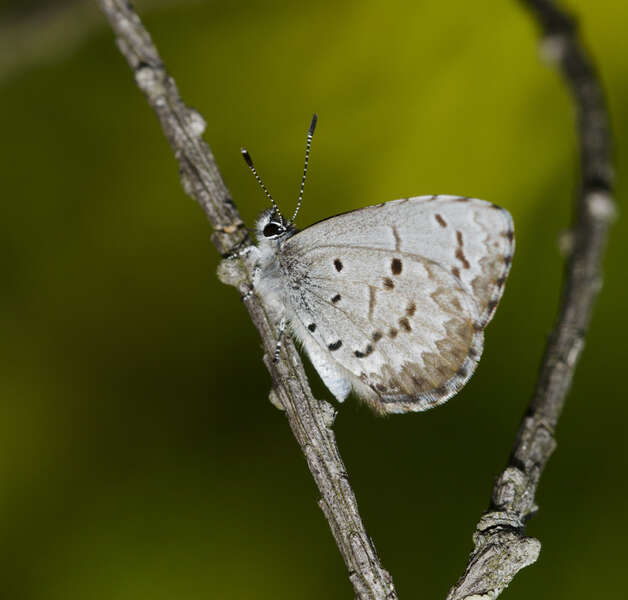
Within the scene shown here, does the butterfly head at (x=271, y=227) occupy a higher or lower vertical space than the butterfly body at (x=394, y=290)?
higher

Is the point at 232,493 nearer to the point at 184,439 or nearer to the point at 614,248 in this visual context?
the point at 184,439

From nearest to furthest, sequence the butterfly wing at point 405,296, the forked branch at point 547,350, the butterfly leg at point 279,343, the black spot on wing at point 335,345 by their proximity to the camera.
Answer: the forked branch at point 547,350 < the butterfly leg at point 279,343 < the butterfly wing at point 405,296 < the black spot on wing at point 335,345

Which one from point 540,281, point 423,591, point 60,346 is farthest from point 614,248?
point 60,346

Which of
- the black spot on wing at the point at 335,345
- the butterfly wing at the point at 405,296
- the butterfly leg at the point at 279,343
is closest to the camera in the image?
the butterfly leg at the point at 279,343

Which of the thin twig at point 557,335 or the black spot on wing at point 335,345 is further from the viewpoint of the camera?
the black spot on wing at point 335,345

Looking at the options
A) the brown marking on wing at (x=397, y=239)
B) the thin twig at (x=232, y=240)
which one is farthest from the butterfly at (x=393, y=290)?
the thin twig at (x=232, y=240)

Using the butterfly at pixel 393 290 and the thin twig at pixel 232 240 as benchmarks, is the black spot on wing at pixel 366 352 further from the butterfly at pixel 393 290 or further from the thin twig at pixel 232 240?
the thin twig at pixel 232 240

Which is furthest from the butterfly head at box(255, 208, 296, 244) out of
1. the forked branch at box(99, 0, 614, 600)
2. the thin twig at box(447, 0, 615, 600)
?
the thin twig at box(447, 0, 615, 600)

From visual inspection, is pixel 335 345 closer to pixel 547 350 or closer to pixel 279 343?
pixel 279 343

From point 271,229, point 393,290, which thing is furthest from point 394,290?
point 271,229
